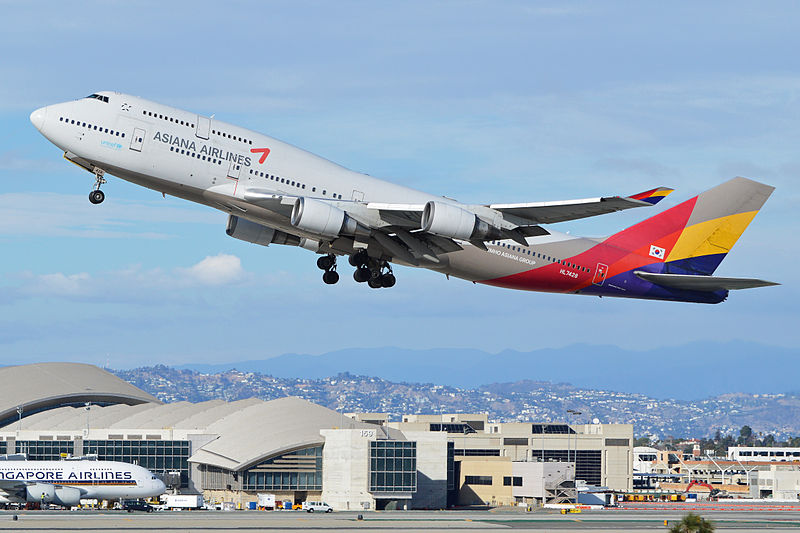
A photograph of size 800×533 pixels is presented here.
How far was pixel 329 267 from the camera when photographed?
60000 mm

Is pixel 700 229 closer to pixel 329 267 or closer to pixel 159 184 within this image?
pixel 329 267

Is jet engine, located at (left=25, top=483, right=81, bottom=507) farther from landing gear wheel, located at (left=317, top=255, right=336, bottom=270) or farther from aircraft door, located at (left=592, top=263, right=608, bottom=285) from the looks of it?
aircraft door, located at (left=592, top=263, right=608, bottom=285)

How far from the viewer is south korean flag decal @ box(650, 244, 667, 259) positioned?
204ft

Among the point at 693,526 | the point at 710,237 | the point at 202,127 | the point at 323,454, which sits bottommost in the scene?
the point at 323,454

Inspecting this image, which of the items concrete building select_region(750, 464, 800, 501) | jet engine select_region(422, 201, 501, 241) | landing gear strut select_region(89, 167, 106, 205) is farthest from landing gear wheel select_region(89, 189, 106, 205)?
concrete building select_region(750, 464, 800, 501)

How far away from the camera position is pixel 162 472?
133 metres

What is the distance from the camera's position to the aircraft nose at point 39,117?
49.9m

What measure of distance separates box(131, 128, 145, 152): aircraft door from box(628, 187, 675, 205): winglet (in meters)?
22.6

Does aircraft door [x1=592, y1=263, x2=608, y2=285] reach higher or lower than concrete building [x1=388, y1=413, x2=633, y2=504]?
higher

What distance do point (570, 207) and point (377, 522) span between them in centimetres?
3916

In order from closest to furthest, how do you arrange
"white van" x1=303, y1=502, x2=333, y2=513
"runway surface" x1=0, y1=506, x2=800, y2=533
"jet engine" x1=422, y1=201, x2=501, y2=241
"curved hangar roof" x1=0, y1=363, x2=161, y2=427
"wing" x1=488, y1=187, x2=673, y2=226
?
"wing" x1=488, y1=187, x2=673, y2=226, "jet engine" x1=422, y1=201, x2=501, y2=241, "runway surface" x1=0, y1=506, x2=800, y2=533, "white van" x1=303, y1=502, x2=333, y2=513, "curved hangar roof" x1=0, y1=363, x2=161, y2=427

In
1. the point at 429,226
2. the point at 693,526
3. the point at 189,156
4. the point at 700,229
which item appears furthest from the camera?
the point at 700,229

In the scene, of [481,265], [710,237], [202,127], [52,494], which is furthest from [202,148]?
[52,494]

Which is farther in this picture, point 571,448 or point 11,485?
point 571,448
